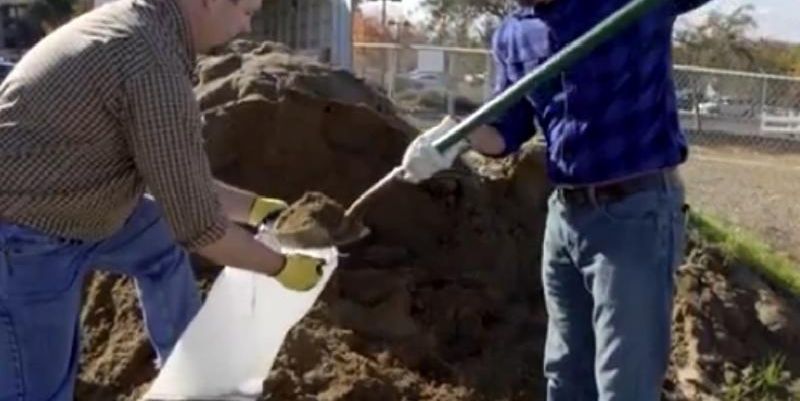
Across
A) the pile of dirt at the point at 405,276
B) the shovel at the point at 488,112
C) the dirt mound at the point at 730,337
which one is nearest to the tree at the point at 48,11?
the pile of dirt at the point at 405,276

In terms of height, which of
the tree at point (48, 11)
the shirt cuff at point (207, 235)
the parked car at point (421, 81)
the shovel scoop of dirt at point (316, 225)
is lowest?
the tree at point (48, 11)

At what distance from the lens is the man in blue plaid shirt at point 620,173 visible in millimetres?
3588

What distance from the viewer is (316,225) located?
421 cm

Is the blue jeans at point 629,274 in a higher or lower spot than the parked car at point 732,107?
higher

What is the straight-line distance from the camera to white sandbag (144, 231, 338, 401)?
Answer: 4.07 metres

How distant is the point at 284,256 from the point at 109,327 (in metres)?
1.88

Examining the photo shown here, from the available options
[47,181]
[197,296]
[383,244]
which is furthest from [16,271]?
[383,244]

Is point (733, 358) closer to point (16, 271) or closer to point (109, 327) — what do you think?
point (109, 327)

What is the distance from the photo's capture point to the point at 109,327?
5336 millimetres

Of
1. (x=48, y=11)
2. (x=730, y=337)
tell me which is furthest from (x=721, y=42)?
(x=730, y=337)

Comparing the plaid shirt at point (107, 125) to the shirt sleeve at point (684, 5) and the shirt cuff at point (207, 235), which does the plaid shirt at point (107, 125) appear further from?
the shirt sleeve at point (684, 5)

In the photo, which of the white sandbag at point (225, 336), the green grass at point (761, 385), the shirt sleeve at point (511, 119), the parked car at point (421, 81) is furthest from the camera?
the parked car at point (421, 81)

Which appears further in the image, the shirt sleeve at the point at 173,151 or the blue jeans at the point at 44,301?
the blue jeans at the point at 44,301

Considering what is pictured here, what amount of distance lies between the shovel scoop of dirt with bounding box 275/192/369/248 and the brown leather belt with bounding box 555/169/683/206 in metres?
0.74
